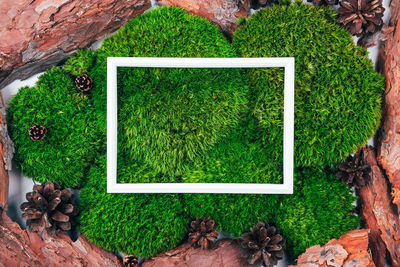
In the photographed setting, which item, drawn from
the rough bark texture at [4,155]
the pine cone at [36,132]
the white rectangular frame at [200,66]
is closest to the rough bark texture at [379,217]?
the white rectangular frame at [200,66]

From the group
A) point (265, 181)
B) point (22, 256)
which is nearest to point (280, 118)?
point (265, 181)

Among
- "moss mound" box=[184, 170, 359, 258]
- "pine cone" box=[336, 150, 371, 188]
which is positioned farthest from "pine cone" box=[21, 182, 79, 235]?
"pine cone" box=[336, 150, 371, 188]

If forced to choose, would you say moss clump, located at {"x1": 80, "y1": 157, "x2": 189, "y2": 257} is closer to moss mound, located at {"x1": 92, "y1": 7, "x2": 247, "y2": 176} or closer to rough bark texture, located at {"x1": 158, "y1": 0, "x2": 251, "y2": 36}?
moss mound, located at {"x1": 92, "y1": 7, "x2": 247, "y2": 176}

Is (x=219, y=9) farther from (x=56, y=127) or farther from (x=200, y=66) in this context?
(x=56, y=127)

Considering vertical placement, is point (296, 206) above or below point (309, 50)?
below

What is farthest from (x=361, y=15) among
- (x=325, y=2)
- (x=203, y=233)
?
(x=203, y=233)

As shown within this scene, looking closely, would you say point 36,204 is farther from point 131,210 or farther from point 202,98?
point 202,98
